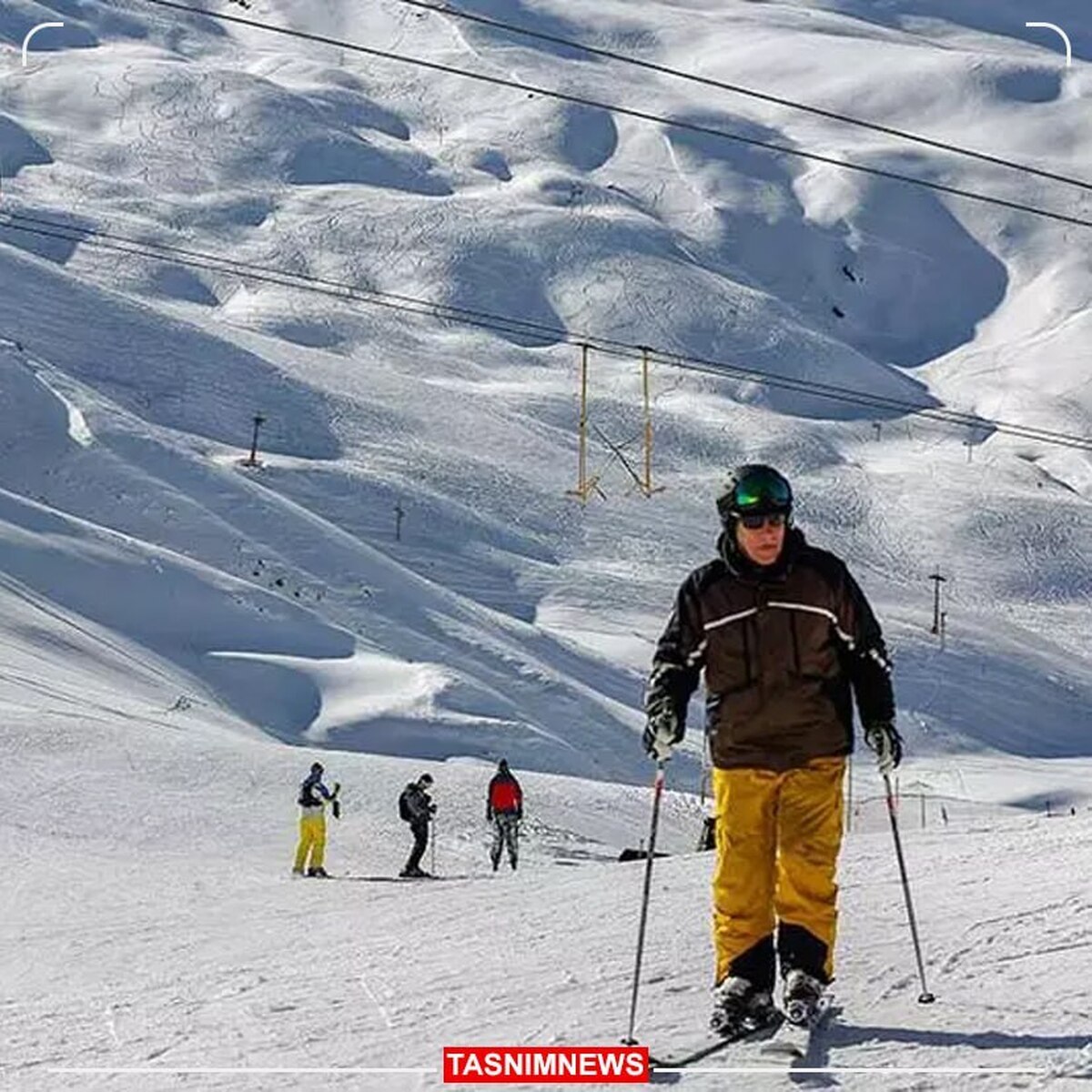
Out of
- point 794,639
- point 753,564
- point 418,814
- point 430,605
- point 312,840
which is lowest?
point 794,639

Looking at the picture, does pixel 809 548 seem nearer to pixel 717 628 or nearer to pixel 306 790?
pixel 717 628

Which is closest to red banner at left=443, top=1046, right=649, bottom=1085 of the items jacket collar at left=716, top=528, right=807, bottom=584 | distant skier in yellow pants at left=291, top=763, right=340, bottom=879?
jacket collar at left=716, top=528, right=807, bottom=584

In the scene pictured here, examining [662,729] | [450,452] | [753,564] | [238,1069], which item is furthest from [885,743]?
[450,452]

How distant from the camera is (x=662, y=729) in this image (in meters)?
7.20

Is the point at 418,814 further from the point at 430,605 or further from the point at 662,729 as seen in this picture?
the point at 430,605

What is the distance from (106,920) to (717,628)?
7620 millimetres

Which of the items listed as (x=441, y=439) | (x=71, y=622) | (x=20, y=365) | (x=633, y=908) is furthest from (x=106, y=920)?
(x=441, y=439)

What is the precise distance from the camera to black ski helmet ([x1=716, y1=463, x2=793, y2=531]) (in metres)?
6.85

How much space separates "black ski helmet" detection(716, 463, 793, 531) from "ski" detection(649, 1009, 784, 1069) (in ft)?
5.06

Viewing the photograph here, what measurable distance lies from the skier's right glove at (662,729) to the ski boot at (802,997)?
84 cm

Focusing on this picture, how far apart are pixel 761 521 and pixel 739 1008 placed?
1.51 meters

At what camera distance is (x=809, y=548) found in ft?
22.9

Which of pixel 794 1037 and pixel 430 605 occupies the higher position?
pixel 430 605

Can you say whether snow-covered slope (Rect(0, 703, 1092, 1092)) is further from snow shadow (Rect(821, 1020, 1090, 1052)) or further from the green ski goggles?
the green ski goggles
